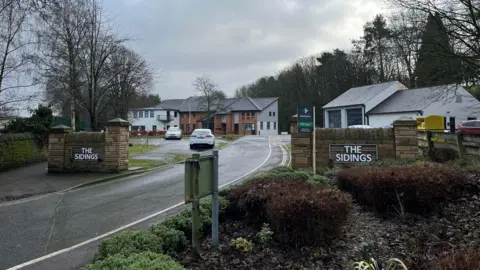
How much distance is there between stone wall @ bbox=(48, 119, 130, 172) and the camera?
14.0 metres

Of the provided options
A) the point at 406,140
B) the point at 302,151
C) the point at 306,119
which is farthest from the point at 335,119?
the point at 306,119

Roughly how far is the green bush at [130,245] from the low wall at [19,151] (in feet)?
46.2

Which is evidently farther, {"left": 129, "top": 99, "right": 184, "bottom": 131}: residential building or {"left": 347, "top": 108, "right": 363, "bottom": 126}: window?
{"left": 129, "top": 99, "right": 184, "bottom": 131}: residential building

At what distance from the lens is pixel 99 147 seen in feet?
46.3

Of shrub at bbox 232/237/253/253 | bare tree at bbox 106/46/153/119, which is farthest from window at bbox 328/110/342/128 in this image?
shrub at bbox 232/237/253/253

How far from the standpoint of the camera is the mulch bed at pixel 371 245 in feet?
11.7

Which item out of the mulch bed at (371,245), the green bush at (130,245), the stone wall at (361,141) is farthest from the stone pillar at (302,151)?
the green bush at (130,245)

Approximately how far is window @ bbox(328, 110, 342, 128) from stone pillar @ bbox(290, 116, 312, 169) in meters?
36.7

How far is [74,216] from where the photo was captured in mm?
7359

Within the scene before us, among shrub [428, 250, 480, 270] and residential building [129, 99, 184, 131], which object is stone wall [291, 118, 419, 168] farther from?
residential building [129, 99, 184, 131]

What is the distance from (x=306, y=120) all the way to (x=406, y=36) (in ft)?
23.0

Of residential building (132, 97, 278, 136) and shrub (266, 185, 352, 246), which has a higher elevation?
residential building (132, 97, 278, 136)

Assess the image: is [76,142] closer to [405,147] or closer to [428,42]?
[405,147]

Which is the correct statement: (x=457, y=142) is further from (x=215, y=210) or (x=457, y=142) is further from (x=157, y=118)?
(x=157, y=118)
